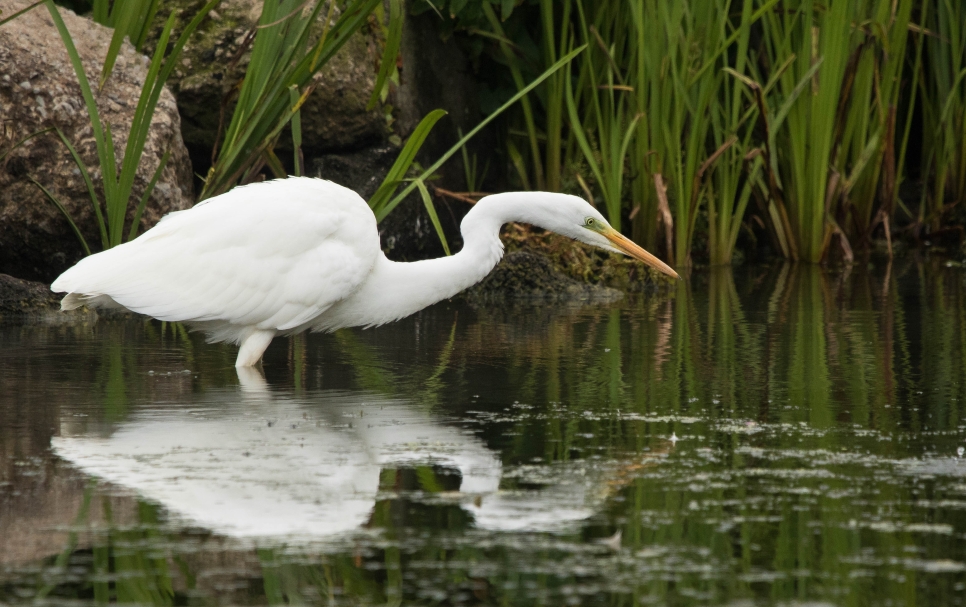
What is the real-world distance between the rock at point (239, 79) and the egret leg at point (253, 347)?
353 cm

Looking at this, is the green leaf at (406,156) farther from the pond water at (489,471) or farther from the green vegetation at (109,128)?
the green vegetation at (109,128)

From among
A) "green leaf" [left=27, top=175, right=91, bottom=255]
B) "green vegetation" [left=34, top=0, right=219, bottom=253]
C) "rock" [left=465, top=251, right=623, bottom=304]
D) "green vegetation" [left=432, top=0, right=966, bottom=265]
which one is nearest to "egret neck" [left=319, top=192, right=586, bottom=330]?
"green vegetation" [left=34, top=0, right=219, bottom=253]

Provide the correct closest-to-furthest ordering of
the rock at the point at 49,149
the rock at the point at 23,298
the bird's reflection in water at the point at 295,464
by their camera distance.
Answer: the bird's reflection in water at the point at 295,464 < the rock at the point at 23,298 < the rock at the point at 49,149

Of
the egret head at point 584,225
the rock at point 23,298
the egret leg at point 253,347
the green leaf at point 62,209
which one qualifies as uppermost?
the green leaf at point 62,209

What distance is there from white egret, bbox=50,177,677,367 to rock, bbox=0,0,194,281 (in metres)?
2.06

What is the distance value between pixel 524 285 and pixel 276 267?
3.14 meters

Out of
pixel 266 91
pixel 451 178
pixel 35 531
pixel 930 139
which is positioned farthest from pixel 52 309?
pixel 930 139

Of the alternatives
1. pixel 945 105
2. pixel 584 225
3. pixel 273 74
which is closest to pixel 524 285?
pixel 273 74

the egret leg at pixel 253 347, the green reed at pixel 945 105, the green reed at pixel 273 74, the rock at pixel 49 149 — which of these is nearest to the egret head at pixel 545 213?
the egret leg at pixel 253 347

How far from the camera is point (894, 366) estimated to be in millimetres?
5215

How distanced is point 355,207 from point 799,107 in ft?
16.3

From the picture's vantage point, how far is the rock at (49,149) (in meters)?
7.19

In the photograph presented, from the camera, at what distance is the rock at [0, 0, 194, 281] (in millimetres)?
7191

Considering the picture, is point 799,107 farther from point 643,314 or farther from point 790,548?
point 790,548
